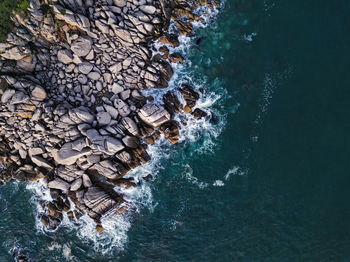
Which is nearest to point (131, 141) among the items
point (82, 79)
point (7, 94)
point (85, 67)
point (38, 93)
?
point (82, 79)

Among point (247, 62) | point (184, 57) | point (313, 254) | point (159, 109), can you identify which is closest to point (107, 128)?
point (159, 109)

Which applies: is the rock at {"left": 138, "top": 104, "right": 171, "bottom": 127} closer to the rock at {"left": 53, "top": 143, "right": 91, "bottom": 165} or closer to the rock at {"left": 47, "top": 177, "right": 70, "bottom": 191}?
the rock at {"left": 53, "top": 143, "right": 91, "bottom": 165}

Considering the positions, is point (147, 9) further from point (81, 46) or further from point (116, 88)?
point (116, 88)

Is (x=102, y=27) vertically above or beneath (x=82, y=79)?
above

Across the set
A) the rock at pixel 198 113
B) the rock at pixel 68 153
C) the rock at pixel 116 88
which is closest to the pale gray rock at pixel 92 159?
the rock at pixel 68 153

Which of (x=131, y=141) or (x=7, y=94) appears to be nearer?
(x=7, y=94)

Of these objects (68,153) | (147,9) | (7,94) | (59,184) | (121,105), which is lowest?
(59,184)

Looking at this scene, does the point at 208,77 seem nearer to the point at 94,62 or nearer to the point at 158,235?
the point at 94,62
